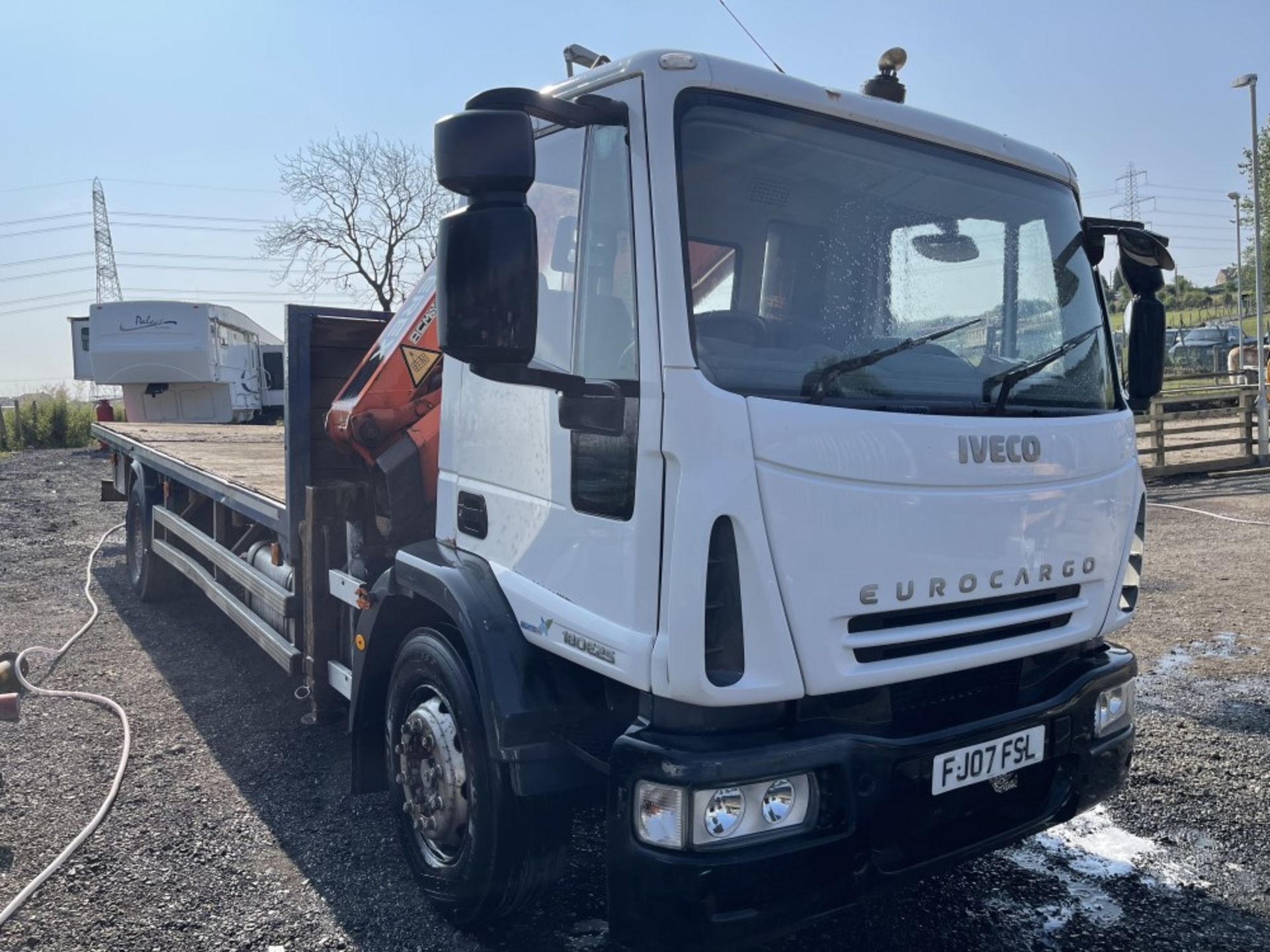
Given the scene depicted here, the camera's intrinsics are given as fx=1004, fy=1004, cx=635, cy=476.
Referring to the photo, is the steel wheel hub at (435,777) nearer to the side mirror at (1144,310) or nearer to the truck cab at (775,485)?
the truck cab at (775,485)

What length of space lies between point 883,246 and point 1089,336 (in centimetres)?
88

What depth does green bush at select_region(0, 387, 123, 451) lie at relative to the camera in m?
24.5

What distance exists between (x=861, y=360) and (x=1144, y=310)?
149 centimetres

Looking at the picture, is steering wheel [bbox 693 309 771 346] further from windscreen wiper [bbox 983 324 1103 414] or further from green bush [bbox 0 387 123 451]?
green bush [bbox 0 387 123 451]

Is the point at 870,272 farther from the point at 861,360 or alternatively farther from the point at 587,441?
the point at 587,441

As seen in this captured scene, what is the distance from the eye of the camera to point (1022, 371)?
2850mm

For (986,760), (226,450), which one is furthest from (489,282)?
(226,450)

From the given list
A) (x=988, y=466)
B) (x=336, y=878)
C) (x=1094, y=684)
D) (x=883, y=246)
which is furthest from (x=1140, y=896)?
(x=336, y=878)

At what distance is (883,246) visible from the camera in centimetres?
273

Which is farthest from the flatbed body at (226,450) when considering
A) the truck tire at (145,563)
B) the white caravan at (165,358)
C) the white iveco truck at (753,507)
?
the white caravan at (165,358)

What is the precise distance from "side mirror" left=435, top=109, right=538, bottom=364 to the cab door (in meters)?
0.26

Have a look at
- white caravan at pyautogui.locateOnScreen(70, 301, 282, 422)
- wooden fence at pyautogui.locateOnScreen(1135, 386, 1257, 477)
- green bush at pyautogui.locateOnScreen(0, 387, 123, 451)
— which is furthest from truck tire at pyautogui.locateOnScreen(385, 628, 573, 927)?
A: green bush at pyautogui.locateOnScreen(0, 387, 123, 451)

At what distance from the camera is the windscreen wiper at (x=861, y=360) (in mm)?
2406

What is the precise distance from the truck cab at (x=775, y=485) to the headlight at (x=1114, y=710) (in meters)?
0.01
